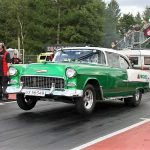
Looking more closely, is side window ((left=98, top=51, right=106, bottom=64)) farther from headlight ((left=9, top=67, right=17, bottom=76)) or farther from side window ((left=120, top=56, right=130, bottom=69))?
headlight ((left=9, top=67, right=17, bottom=76))

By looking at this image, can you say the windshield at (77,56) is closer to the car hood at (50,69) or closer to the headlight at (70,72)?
the car hood at (50,69)

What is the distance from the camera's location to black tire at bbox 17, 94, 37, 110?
12.5m

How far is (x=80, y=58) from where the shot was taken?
1323 cm

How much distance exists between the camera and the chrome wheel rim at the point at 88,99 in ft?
39.1

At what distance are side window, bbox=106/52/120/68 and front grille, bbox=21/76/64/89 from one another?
234 cm

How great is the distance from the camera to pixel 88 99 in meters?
12.1

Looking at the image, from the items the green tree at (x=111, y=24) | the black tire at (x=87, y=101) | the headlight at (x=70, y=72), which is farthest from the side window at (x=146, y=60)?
the green tree at (x=111, y=24)

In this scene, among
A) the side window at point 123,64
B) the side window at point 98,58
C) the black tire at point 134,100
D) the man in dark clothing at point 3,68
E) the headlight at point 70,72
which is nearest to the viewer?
the headlight at point 70,72

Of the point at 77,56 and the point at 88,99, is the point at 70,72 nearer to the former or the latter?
the point at 88,99

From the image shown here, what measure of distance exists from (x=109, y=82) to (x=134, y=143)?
4017mm

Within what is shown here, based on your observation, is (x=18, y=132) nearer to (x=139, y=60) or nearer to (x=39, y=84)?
(x=39, y=84)

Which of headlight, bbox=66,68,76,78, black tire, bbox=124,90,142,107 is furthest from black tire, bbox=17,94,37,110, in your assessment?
black tire, bbox=124,90,142,107

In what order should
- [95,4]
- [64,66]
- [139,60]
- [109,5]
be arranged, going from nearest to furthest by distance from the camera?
1. [64,66]
2. [139,60]
3. [95,4]
4. [109,5]

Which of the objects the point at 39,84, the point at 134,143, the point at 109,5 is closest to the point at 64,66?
the point at 39,84
